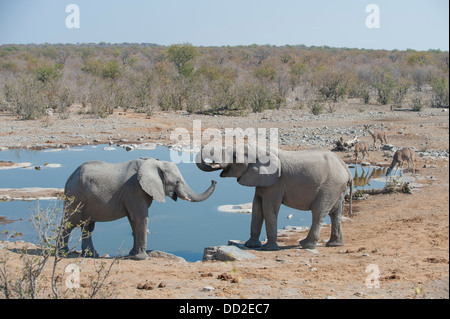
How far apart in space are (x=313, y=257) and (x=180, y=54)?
41.7m

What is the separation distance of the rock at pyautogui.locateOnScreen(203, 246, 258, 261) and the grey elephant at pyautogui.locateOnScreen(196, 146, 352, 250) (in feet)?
2.85

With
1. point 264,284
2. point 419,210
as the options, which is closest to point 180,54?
point 419,210

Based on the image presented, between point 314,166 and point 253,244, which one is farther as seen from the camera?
point 253,244

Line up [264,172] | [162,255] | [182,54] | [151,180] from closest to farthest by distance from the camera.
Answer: [151,180]
[162,255]
[264,172]
[182,54]

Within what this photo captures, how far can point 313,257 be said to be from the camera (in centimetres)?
830

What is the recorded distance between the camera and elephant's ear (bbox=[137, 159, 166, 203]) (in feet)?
27.0

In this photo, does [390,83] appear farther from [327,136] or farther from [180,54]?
[180,54]

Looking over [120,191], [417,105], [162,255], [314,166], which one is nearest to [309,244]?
[314,166]

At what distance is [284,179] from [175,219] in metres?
3.14

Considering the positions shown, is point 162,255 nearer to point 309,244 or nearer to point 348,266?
point 309,244

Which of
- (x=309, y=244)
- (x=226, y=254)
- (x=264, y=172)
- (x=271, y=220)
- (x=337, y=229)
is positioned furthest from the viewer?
(x=337, y=229)

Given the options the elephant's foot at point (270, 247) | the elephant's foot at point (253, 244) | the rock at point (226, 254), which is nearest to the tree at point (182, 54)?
the elephant's foot at point (253, 244)

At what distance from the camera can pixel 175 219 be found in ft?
36.9

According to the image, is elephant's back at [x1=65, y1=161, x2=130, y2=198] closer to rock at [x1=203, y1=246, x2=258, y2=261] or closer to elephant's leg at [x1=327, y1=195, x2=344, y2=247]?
rock at [x1=203, y1=246, x2=258, y2=261]
